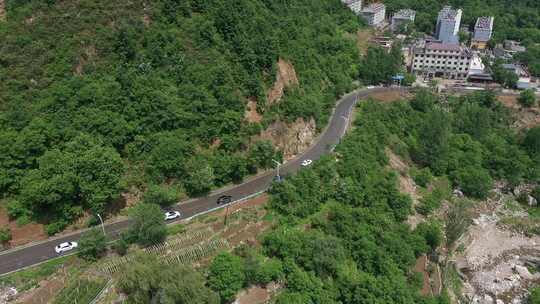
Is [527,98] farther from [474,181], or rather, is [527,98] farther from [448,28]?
[448,28]

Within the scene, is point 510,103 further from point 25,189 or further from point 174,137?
point 25,189

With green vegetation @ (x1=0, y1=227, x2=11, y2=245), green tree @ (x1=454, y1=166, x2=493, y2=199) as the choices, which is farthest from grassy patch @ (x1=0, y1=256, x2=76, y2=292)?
green tree @ (x1=454, y1=166, x2=493, y2=199)

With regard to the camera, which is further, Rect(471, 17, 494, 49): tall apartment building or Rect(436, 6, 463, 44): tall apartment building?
Rect(471, 17, 494, 49): tall apartment building

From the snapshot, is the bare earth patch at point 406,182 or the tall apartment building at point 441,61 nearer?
the bare earth patch at point 406,182

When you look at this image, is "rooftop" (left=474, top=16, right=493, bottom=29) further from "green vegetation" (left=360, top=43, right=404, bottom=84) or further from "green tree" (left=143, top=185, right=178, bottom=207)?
"green tree" (left=143, top=185, right=178, bottom=207)

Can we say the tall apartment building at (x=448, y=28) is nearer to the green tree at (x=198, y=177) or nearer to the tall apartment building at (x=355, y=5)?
the tall apartment building at (x=355, y=5)

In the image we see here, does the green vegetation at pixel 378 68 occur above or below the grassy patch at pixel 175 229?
above

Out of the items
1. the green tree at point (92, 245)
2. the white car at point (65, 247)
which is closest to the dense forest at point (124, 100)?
the white car at point (65, 247)

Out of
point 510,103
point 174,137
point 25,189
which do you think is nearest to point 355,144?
point 174,137

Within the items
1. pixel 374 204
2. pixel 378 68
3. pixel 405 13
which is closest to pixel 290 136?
pixel 374 204
